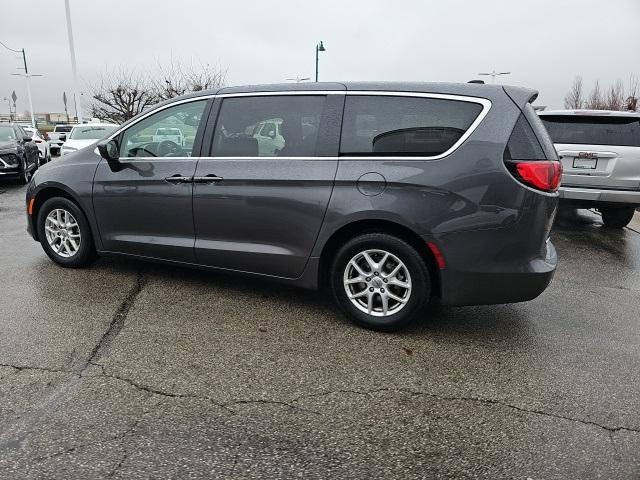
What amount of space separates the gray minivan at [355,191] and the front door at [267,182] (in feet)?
0.03

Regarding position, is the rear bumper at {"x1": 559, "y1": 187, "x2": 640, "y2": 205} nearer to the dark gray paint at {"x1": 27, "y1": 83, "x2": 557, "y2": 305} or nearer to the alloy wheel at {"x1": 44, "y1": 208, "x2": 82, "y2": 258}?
the dark gray paint at {"x1": 27, "y1": 83, "x2": 557, "y2": 305}

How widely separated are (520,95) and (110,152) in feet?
11.0

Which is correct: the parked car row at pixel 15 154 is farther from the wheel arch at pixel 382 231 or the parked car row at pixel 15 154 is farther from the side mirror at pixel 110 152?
the wheel arch at pixel 382 231

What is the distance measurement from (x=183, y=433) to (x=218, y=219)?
1988mm

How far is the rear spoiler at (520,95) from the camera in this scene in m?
3.53

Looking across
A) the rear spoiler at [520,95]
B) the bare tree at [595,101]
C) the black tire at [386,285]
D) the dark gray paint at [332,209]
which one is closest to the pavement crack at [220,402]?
the black tire at [386,285]

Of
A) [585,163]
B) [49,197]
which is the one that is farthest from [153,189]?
[585,163]

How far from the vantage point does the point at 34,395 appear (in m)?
2.83

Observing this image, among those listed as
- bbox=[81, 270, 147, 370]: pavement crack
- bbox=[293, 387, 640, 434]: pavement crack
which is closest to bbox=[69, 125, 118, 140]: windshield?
bbox=[81, 270, 147, 370]: pavement crack

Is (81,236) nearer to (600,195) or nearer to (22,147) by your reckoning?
(600,195)

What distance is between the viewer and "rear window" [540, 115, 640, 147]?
6.86 metres

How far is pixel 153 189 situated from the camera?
14.4 feet

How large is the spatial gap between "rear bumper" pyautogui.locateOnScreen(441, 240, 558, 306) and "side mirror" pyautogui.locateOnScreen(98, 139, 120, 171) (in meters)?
2.98

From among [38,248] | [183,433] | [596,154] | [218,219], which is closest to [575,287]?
[596,154]
